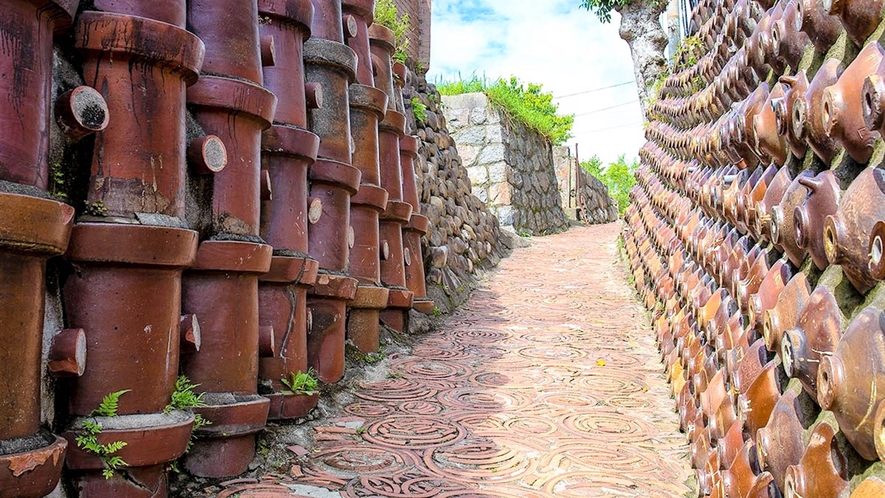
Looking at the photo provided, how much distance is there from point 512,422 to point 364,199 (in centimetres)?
152

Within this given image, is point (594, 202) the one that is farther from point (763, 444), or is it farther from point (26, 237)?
point (26, 237)

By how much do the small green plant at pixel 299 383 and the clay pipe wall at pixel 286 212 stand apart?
15 millimetres

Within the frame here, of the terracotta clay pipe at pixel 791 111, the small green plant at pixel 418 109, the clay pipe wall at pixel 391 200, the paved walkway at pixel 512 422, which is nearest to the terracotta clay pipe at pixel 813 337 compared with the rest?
the terracotta clay pipe at pixel 791 111

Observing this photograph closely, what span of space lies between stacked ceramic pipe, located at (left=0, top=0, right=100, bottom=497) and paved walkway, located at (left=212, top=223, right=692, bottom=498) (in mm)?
790

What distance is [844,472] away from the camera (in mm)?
1080

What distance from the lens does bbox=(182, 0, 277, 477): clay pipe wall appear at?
89.7 inches

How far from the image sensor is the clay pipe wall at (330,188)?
3244mm

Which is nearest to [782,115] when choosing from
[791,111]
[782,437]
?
[791,111]

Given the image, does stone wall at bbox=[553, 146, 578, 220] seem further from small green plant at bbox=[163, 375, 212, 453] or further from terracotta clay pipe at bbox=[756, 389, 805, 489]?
terracotta clay pipe at bbox=[756, 389, 805, 489]

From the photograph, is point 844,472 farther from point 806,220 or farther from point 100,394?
point 100,394

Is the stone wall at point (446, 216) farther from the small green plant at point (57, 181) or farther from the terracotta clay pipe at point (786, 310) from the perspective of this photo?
the terracotta clay pipe at point (786, 310)

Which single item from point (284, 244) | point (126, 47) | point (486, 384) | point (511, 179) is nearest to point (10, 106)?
point (126, 47)

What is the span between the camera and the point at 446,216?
6852 millimetres

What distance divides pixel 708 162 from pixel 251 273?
2.03 meters
